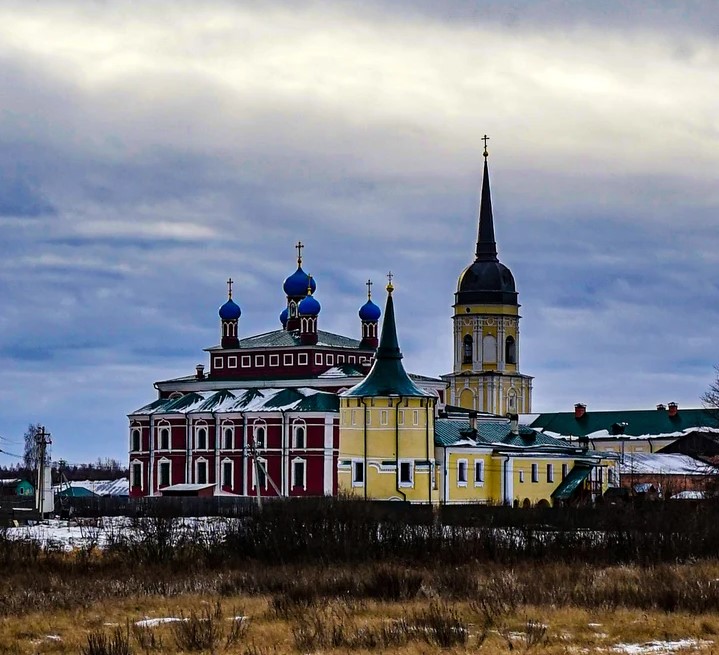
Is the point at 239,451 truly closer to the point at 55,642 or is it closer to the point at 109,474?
the point at 55,642

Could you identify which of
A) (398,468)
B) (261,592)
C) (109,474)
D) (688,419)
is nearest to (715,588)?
(261,592)

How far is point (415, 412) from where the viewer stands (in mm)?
66250

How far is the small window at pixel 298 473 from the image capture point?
242 feet

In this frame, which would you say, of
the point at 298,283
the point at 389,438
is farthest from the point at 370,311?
the point at 389,438

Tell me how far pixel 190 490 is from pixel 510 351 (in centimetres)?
2898

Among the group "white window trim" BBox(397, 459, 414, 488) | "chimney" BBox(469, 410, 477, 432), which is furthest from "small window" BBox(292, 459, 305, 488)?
"white window trim" BBox(397, 459, 414, 488)

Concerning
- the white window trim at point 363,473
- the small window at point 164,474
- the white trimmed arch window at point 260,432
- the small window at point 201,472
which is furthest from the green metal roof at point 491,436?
the small window at point 164,474

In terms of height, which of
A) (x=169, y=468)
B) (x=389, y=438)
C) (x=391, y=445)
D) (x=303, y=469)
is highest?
(x=389, y=438)

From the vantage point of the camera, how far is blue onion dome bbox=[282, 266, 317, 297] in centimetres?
8281

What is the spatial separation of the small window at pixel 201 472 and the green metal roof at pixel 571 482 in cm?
1655

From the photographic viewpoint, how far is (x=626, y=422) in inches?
3647

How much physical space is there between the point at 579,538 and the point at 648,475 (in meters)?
38.9

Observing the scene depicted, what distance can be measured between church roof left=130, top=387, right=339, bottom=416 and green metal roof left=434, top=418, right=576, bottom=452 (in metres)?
5.91

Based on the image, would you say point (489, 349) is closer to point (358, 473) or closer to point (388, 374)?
point (388, 374)
